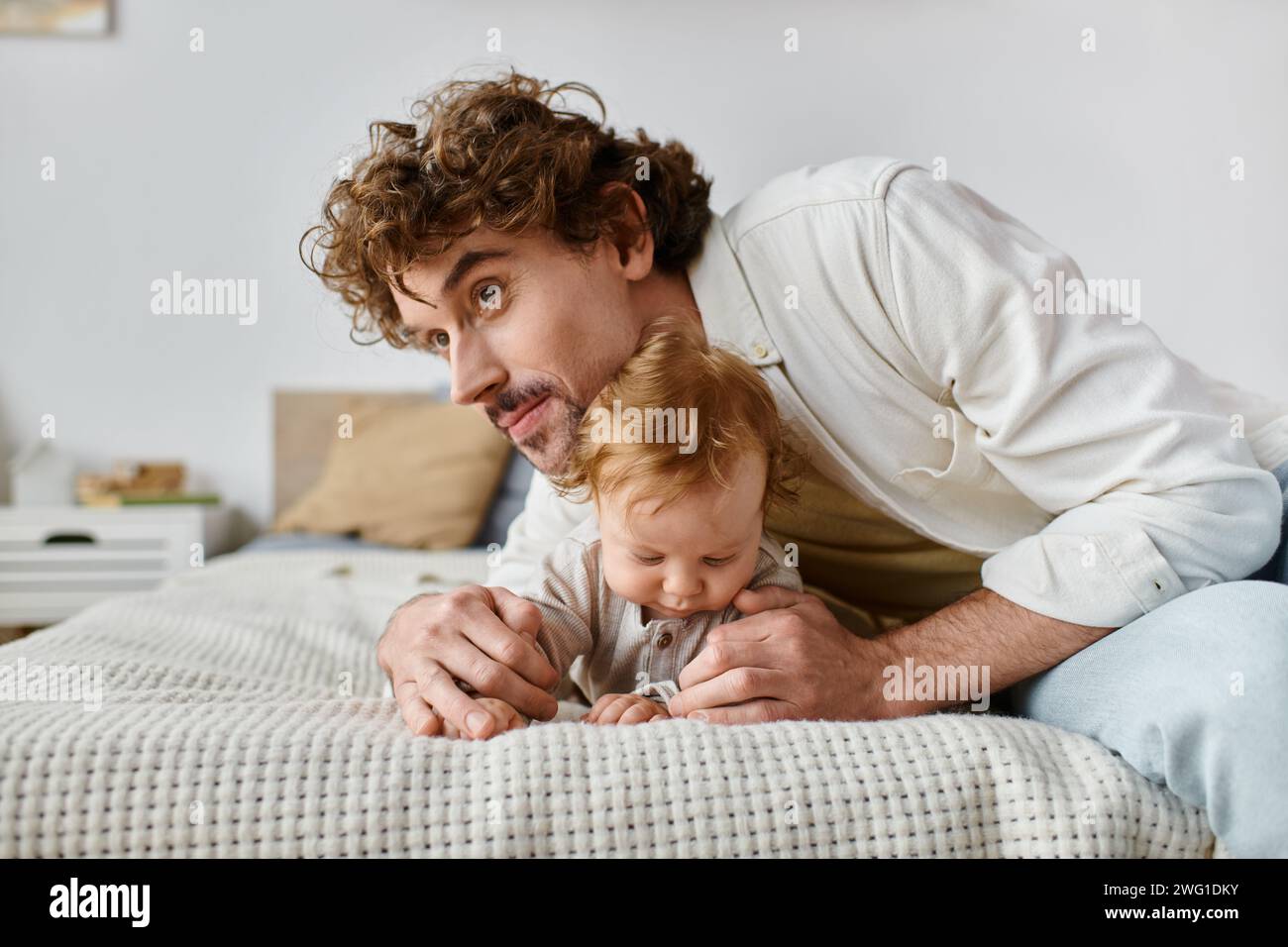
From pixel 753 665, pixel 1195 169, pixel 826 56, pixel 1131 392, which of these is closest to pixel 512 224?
pixel 753 665

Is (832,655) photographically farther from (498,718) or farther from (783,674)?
(498,718)

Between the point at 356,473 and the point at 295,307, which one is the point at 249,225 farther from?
the point at 356,473

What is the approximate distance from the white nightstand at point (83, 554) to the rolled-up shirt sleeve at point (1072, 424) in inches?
95.4

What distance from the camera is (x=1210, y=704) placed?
0.74m

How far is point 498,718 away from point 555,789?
13 cm

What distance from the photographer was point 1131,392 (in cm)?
97

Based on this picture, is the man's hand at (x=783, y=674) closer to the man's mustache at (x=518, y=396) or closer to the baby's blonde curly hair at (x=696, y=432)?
the baby's blonde curly hair at (x=696, y=432)

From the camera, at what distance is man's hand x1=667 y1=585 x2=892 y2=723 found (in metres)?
0.88

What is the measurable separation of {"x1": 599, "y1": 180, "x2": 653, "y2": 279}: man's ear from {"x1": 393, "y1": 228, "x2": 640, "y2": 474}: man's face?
5cm

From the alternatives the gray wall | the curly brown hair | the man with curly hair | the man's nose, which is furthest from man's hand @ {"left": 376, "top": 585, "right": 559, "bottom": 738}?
the gray wall

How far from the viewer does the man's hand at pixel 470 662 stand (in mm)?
834

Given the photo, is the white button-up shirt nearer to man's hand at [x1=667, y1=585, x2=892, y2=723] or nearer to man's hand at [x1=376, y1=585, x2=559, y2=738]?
man's hand at [x1=667, y1=585, x2=892, y2=723]

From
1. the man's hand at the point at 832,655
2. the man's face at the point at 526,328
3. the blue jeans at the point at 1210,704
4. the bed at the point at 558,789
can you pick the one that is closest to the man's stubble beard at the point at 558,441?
the man's face at the point at 526,328

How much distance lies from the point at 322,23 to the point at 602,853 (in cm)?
293
